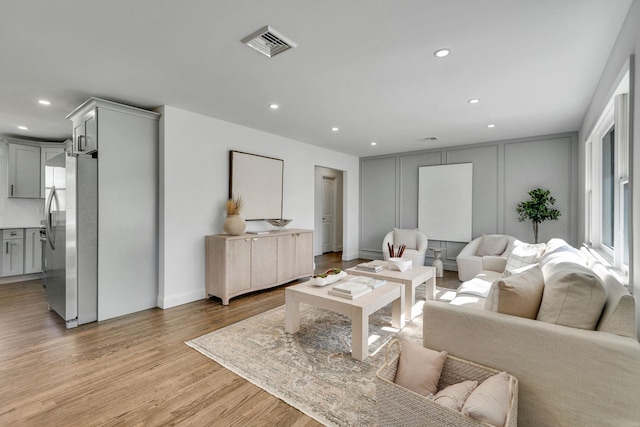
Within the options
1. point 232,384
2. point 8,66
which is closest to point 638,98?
point 232,384

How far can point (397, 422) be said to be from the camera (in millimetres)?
1390

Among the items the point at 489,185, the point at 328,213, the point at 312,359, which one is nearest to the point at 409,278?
the point at 312,359

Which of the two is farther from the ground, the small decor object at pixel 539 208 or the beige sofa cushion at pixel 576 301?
the small decor object at pixel 539 208

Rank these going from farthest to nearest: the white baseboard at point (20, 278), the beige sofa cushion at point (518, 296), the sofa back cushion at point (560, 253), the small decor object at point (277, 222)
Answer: the white baseboard at point (20, 278)
the small decor object at point (277, 222)
the sofa back cushion at point (560, 253)
the beige sofa cushion at point (518, 296)

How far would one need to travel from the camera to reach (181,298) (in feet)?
12.3

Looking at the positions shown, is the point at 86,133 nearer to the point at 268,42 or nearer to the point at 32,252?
the point at 268,42

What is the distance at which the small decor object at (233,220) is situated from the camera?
4.00m

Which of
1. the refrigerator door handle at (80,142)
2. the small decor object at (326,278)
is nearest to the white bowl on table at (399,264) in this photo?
the small decor object at (326,278)

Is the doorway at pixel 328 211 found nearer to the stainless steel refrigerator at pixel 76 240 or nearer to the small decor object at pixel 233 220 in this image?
the small decor object at pixel 233 220

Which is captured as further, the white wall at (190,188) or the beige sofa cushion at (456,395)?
the white wall at (190,188)

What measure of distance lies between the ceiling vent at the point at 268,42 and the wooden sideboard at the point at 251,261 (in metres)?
2.27

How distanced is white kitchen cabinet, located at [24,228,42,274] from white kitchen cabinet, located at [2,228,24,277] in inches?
1.9

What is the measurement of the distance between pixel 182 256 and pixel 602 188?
4.96 meters

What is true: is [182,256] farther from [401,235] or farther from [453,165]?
[453,165]
